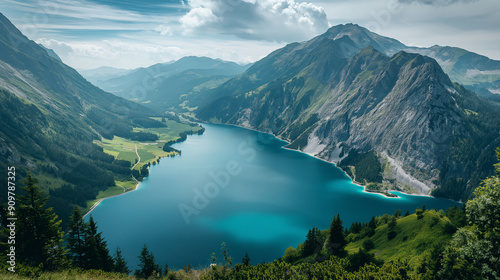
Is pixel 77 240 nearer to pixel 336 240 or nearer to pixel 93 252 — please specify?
pixel 93 252

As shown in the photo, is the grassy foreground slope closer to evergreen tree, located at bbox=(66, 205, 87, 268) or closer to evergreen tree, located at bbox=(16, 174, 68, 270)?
evergreen tree, located at bbox=(66, 205, 87, 268)

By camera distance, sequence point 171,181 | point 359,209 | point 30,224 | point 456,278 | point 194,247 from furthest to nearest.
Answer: point 171,181 → point 359,209 → point 194,247 → point 30,224 → point 456,278

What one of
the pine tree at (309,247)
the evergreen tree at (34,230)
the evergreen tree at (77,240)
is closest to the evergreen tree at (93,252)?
the evergreen tree at (77,240)

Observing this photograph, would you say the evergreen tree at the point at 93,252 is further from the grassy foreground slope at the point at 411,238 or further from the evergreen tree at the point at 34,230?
the grassy foreground slope at the point at 411,238

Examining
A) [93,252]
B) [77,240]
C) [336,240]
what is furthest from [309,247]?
[77,240]

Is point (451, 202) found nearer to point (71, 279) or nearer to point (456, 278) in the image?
point (456, 278)

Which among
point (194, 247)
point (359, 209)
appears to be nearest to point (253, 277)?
point (194, 247)
